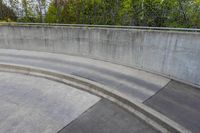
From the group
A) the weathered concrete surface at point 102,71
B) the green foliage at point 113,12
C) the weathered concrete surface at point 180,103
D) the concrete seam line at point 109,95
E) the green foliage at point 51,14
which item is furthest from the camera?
the green foliage at point 51,14

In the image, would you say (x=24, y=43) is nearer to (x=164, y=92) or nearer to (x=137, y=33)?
(x=137, y=33)

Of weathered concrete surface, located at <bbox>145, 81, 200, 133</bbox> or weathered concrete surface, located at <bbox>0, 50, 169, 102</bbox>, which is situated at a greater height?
weathered concrete surface, located at <bbox>0, 50, 169, 102</bbox>

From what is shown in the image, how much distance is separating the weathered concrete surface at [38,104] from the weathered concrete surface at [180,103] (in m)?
2.84

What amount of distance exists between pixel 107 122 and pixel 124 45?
601 centimetres

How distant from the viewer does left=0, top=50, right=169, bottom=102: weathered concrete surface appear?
27.1ft

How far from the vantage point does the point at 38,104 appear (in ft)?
24.3

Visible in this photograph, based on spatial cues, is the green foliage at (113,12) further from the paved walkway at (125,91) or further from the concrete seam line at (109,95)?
the concrete seam line at (109,95)

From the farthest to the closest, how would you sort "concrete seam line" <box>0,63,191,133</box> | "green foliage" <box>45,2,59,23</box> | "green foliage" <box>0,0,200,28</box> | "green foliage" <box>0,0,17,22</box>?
1. "green foliage" <box>0,0,17,22</box>
2. "green foliage" <box>45,2,59,23</box>
3. "green foliage" <box>0,0,200,28</box>
4. "concrete seam line" <box>0,63,191,133</box>

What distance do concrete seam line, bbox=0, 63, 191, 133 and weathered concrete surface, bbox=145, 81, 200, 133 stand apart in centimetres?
49

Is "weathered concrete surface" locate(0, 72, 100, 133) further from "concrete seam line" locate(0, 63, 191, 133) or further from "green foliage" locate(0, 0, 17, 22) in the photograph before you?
"green foliage" locate(0, 0, 17, 22)

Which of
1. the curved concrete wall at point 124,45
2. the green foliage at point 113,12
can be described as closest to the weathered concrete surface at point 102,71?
the curved concrete wall at point 124,45

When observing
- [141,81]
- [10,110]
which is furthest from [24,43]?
[141,81]

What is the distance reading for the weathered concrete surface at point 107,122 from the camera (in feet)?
19.2

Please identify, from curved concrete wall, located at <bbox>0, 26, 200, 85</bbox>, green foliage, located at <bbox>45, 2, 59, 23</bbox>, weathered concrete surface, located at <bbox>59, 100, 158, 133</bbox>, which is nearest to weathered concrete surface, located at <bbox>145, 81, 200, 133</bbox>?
curved concrete wall, located at <bbox>0, 26, 200, 85</bbox>
